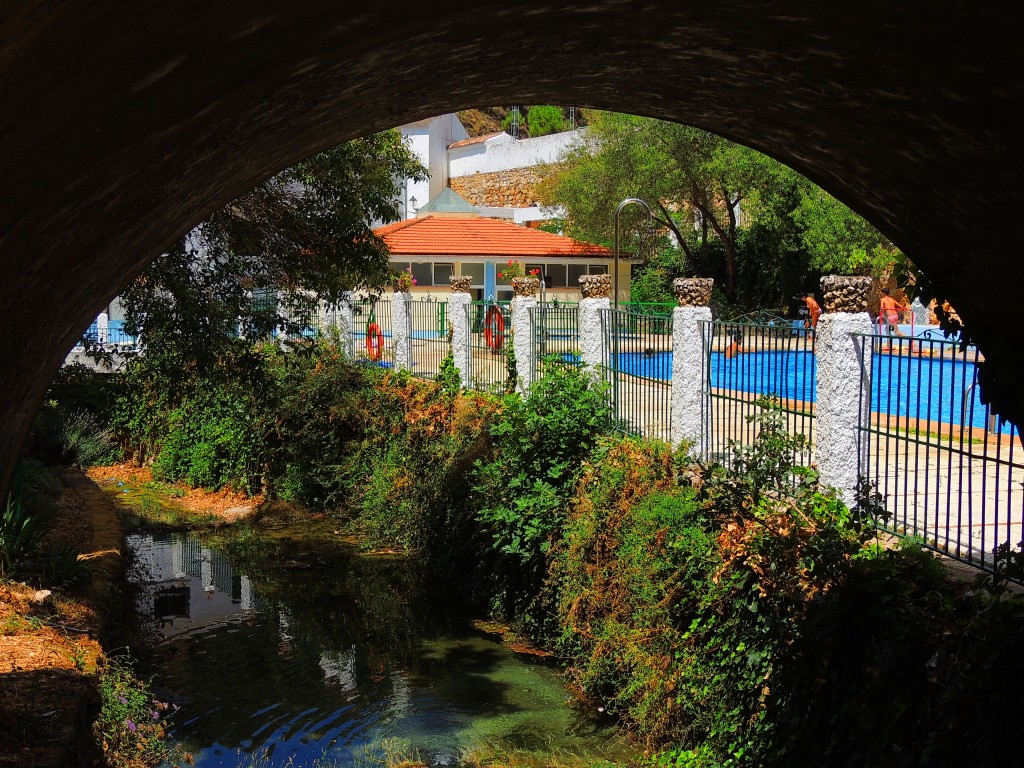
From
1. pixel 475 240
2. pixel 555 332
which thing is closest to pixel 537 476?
pixel 555 332

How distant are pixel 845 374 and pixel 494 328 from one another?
8.21 metres

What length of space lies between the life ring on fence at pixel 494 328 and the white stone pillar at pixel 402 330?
9.29 feet

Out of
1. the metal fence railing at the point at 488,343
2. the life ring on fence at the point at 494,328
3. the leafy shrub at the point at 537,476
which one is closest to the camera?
the leafy shrub at the point at 537,476

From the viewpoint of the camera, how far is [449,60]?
4.12m

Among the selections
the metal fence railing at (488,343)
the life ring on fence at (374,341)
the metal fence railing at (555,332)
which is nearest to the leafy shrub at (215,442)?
the life ring on fence at (374,341)

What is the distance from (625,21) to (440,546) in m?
10.8

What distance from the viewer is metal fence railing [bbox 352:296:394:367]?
19.3 meters

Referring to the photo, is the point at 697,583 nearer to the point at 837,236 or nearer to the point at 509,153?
the point at 837,236

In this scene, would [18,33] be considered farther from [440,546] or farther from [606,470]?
[440,546]

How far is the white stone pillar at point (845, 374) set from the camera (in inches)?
309

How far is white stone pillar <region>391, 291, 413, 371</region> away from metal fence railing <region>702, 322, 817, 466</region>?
9186mm

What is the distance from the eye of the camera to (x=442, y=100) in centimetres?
512

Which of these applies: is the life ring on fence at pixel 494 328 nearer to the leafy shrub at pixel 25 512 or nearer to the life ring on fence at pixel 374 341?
the life ring on fence at pixel 374 341

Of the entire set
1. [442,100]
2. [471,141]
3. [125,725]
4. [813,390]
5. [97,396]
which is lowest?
[125,725]
